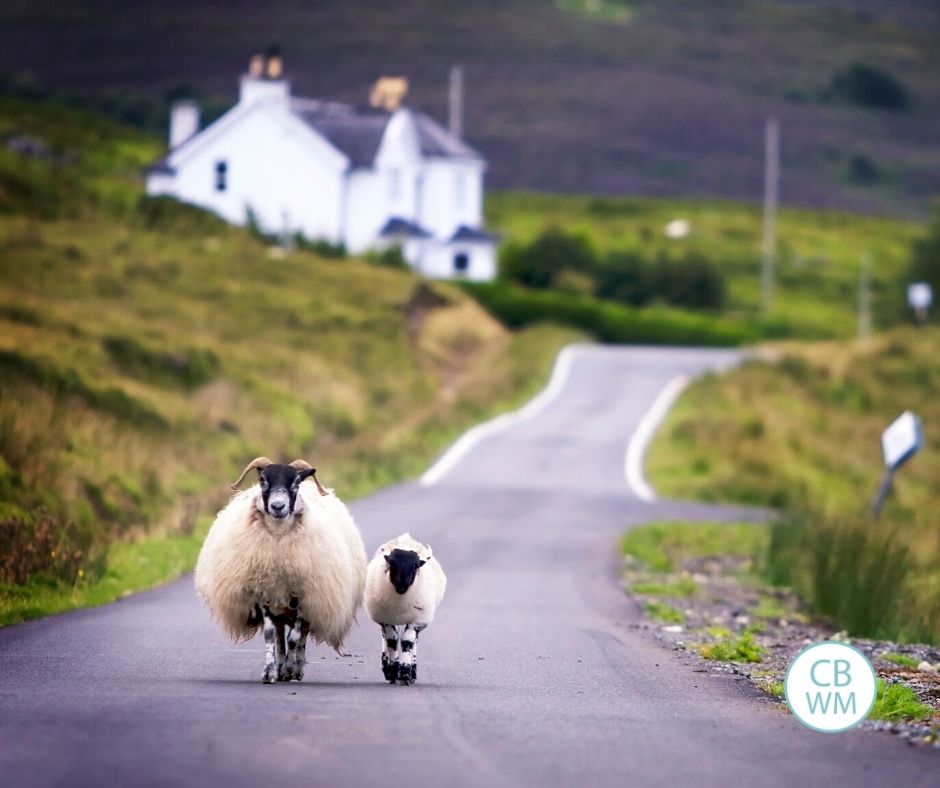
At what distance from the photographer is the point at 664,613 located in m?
18.5

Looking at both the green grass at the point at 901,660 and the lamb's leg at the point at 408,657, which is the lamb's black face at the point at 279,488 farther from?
the green grass at the point at 901,660

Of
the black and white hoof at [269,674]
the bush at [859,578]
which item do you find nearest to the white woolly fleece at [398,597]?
the black and white hoof at [269,674]

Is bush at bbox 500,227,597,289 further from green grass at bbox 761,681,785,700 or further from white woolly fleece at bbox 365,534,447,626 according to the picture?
white woolly fleece at bbox 365,534,447,626

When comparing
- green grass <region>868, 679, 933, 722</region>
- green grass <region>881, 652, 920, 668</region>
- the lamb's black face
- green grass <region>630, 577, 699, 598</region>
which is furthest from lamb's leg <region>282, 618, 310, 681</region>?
green grass <region>630, 577, 699, 598</region>

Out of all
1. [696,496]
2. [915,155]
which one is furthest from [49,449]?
[915,155]

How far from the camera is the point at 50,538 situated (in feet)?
58.9

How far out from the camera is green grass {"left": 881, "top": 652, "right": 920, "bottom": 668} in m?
14.9

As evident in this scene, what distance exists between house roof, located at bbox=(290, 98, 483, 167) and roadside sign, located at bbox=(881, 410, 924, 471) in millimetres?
57668

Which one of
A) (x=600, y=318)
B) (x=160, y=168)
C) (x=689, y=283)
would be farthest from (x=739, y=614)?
(x=689, y=283)

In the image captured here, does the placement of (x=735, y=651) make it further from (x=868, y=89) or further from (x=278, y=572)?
(x=868, y=89)

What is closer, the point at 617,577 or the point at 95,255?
the point at 617,577

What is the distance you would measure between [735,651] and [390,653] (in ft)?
12.6

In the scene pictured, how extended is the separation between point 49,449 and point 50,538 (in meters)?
4.23

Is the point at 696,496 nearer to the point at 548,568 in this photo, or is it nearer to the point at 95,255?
the point at 548,568
